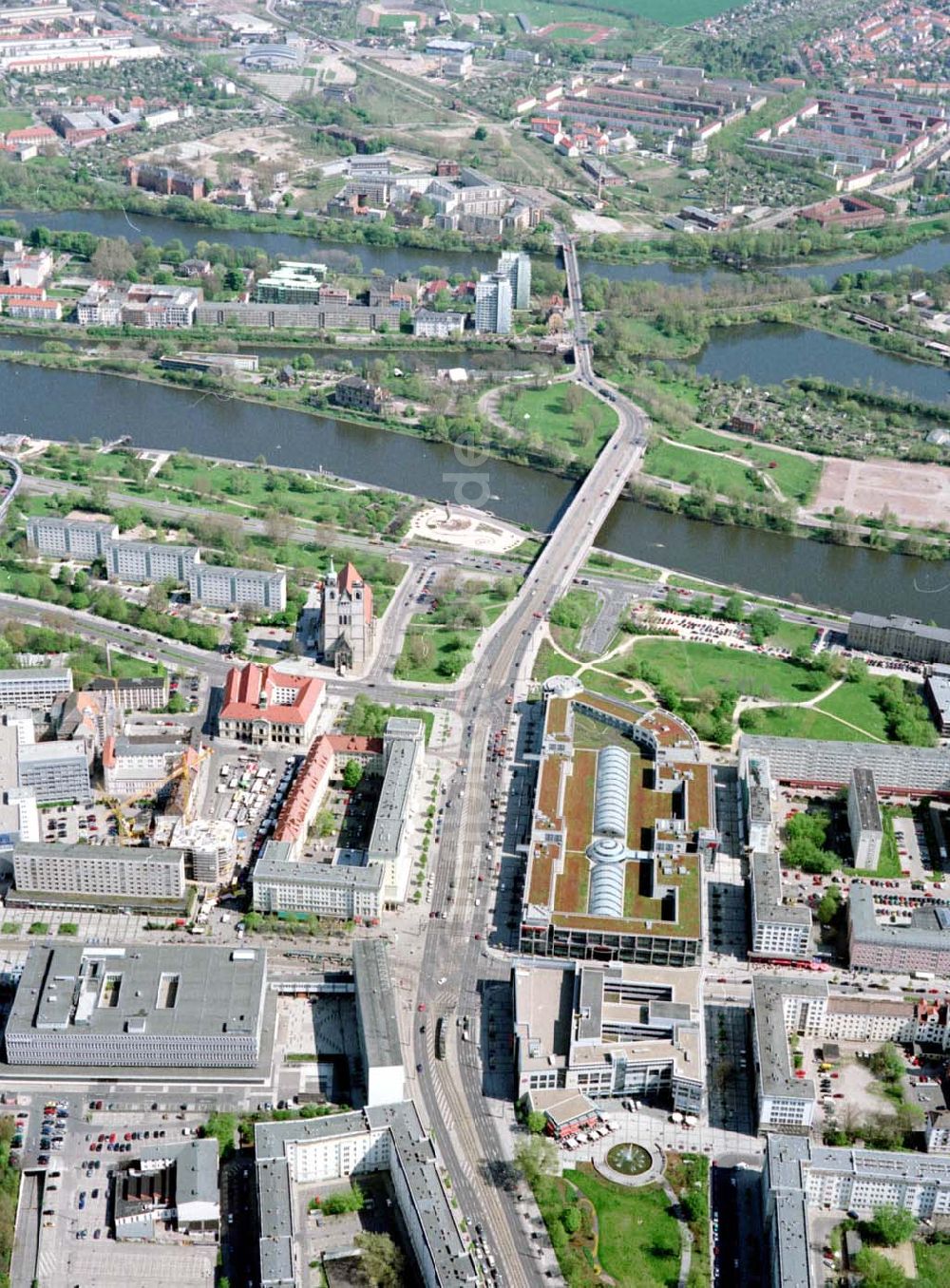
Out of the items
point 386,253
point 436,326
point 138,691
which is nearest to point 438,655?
point 138,691

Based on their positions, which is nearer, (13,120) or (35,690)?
(35,690)

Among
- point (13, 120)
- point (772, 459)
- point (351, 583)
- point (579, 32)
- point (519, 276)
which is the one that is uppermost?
point (579, 32)

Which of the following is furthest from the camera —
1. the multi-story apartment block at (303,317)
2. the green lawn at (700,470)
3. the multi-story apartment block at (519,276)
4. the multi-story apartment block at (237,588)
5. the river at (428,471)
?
the multi-story apartment block at (519,276)

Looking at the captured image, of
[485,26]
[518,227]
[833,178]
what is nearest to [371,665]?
[518,227]

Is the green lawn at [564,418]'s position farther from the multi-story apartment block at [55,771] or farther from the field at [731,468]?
the multi-story apartment block at [55,771]

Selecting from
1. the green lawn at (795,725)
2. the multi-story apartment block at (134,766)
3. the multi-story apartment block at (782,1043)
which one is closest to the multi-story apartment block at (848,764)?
the green lawn at (795,725)

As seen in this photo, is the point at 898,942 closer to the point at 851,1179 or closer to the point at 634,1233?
the point at 851,1179
